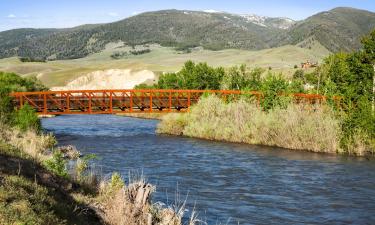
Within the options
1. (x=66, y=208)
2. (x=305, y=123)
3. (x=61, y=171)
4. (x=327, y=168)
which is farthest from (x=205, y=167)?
(x=66, y=208)

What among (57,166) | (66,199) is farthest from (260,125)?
(66,199)

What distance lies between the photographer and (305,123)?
40656 millimetres

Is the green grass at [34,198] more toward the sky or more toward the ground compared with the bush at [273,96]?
more toward the ground

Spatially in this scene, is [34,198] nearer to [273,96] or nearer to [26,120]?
[26,120]

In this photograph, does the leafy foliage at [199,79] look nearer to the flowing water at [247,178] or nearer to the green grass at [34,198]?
the flowing water at [247,178]

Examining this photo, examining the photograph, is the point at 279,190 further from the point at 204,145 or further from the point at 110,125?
the point at 110,125

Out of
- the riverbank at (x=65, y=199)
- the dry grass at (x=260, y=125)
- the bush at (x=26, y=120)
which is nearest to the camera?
the riverbank at (x=65, y=199)

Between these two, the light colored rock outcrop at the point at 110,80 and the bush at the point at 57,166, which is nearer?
the bush at the point at 57,166

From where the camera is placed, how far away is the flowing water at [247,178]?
2148cm

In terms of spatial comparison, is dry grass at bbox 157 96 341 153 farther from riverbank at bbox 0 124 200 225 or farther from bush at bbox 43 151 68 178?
bush at bbox 43 151 68 178

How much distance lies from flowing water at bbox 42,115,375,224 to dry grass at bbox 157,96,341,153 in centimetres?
160

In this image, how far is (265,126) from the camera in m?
44.1

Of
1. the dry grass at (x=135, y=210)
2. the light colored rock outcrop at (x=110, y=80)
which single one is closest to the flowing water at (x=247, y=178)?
the dry grass at (x=135, y=210)

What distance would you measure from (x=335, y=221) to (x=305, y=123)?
20763mm
